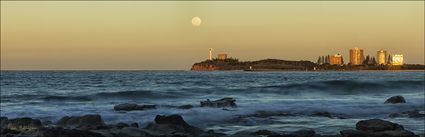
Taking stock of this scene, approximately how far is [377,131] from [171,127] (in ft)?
20.2

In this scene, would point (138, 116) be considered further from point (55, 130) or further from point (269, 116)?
point (55, 130)

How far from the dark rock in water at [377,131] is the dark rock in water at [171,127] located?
4462 millimetres

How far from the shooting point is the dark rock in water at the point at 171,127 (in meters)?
17.2

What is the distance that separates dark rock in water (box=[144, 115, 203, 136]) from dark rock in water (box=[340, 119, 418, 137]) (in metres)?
4.46

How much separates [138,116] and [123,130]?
9366mm

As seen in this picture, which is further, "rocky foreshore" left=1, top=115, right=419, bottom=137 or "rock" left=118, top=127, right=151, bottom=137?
"rock" left=118, top=127, right=151, bottom=137

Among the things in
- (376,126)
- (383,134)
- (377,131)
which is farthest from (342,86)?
(383,134)

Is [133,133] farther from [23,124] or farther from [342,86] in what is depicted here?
[342,86]

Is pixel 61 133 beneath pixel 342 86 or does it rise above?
above

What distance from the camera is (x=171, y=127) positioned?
1778 cm

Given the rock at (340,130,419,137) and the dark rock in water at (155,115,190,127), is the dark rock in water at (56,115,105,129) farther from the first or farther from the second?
the rock at (340,130,419,137)

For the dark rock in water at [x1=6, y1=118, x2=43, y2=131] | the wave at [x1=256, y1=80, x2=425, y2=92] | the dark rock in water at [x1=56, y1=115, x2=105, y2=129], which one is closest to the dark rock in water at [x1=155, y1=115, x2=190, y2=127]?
the dark rock in water at [x1=56, y1=115, x2=105, y2=129]

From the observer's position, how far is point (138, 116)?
2547 centimetres

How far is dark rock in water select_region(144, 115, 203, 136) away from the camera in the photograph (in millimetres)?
17219
